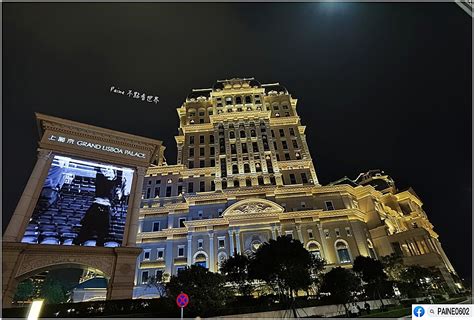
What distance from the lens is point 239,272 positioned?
28.2 m

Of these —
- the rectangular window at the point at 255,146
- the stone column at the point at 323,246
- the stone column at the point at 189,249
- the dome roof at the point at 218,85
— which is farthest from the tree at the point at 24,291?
the dome roof at the point at 218,85

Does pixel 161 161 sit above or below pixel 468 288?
above

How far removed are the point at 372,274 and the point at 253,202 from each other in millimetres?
18971

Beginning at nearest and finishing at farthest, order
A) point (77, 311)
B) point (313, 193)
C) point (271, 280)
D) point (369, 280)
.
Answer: point (77, 311) → point (271, 280) → point (369, 280) → point (313, 193)

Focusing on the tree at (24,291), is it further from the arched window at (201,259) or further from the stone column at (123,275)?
the stone column at (123,275)

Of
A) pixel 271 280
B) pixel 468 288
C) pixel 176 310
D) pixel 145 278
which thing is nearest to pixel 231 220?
pixel 145 278

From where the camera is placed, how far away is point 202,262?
40.3 meters

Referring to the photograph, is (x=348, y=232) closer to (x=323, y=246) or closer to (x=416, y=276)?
(x=323, y=246)

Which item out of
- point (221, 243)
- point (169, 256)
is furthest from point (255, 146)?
point (169, 256)

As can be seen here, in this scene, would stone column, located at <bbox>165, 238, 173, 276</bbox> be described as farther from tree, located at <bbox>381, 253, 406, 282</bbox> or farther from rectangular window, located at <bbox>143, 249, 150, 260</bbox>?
tree, located at <bbox>381, 253, 406, 282</bbox>

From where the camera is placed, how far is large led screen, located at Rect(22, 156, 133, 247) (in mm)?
20469

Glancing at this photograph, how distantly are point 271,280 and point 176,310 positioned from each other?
8421mm

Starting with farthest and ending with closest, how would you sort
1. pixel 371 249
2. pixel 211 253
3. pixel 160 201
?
pixel 160 201 → pixel 371 249 → pixel 211 253

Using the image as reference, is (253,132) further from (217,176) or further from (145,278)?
(145,278)
